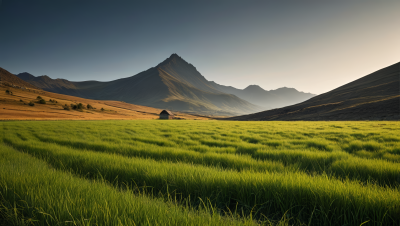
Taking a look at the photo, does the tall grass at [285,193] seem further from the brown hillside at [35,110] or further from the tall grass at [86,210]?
the brown hillside at [35,110]

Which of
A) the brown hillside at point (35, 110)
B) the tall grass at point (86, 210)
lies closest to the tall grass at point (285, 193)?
the tall grass at point (86, 210)

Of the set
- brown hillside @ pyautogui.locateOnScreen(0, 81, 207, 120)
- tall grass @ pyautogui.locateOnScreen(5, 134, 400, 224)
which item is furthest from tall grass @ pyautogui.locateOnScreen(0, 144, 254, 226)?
brown hillside @ pyautogui.locateOnScreen(0, 81, 207, 120)

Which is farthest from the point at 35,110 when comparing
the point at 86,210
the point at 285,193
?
the point at 285,193

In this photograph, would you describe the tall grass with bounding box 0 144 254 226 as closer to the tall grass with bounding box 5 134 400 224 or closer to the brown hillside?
the tall grass with bounding box 5 134 400 224

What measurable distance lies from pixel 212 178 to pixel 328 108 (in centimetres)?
7773

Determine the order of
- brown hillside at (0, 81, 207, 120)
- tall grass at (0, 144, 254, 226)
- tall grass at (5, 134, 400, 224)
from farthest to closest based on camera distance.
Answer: brown hillside at (0, 81, 207, 120)
tall grass at (5, 134, 400, 224)
tall grass at (0, 144, 254, 226)

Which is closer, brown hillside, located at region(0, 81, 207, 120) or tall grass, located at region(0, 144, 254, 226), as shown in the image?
tall grass, located at region(0, 144, 254, 226)

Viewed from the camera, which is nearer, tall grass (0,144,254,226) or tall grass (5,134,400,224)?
tall grass (0,144,254,226)

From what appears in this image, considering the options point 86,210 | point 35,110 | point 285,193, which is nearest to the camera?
point 86,210

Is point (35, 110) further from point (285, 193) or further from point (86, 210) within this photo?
point (285, 193)

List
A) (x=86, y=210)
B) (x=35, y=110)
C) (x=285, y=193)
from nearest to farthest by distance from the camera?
(x=86, y=210) < (x=285, y=193) < (x=35, y=110)

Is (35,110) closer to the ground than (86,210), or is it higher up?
closer to the ground

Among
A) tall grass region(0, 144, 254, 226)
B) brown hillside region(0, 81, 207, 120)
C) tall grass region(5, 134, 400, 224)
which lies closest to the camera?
tall grass region(0, 144, 254, 226)

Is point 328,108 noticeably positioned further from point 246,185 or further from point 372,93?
point 246,185
